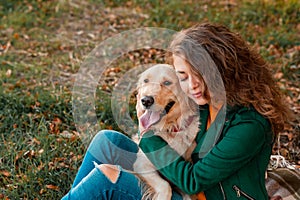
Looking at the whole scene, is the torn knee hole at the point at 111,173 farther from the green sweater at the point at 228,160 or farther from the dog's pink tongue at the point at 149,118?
the dog's pink tongue at the point at 149,118

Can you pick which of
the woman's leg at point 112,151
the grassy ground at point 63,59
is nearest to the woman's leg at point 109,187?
the woman's leg at point 112,151

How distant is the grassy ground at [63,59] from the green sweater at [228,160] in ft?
4.33

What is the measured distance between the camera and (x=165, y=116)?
2797mm

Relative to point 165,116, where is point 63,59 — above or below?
below

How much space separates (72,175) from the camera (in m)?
3.89

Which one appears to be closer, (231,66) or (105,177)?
(231,66)

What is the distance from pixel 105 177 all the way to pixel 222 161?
0.68 meters

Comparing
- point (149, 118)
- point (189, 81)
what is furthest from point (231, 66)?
point (149, 118)

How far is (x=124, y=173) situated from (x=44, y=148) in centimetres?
143

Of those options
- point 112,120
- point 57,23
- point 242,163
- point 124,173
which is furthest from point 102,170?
point 57,23

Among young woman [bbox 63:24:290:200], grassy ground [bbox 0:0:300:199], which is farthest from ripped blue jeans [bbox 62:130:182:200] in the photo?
grassy ground [bbox 0:0:300:199]

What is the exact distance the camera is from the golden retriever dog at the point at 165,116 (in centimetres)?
A: 273

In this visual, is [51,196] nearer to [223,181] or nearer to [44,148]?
[44,148]

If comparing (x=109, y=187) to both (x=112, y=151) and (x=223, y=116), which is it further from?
(x=223, y=116)
